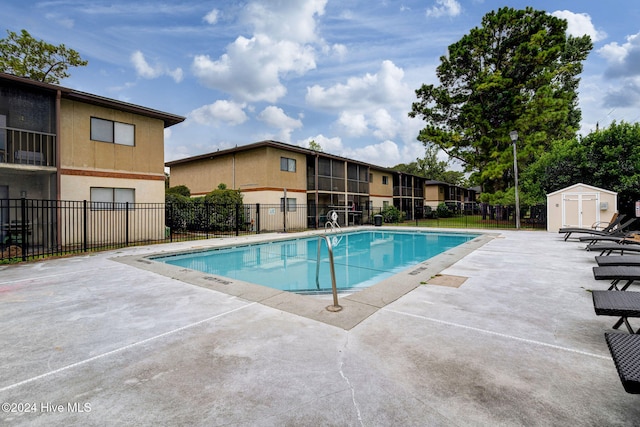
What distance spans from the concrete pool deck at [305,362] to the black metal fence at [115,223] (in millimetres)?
7204

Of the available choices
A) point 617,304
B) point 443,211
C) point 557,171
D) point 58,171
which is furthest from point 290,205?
point 443,211

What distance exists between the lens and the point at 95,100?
12164mm

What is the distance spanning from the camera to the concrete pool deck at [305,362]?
218cm

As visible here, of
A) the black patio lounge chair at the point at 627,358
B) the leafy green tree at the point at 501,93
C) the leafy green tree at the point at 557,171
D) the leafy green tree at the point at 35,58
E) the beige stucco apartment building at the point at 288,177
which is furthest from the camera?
the leafy green tree at the point at 501,93

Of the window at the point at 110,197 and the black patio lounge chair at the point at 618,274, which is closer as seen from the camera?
the black patio lounge chair at the point at 618,274

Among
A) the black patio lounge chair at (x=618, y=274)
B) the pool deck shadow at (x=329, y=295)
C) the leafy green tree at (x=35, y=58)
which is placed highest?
the leafy green tree at (x=35, y=58)

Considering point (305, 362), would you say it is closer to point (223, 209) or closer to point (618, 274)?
point (618, 274)

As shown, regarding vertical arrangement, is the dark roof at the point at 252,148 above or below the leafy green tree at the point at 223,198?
above

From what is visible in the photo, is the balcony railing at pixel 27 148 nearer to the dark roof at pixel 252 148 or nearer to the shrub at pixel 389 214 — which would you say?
the dark roof at pixel 252 148

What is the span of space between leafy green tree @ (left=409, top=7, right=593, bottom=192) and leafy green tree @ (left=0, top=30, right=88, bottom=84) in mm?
30786

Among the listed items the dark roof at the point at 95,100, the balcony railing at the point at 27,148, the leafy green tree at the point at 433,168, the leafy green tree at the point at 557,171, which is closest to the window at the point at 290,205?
the dark roof at the point at 95,100

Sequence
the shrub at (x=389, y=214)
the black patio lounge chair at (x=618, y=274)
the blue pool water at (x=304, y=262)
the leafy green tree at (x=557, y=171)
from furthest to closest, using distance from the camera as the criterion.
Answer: the shrub at (x=389, y=214) < the leafy green tree at (x=557, y=171) < the blue pool water at (x=304, y=262) < the black patio lounge chair at (x=618, y=274)

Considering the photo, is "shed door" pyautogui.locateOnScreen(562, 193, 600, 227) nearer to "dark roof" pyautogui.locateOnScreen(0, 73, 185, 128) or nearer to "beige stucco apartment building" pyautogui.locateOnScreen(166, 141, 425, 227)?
"beige stucco apartment building" pyautogui.locateOnScreen(166, 141, 425, 227)

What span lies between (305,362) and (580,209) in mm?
20722
